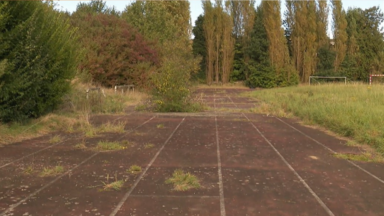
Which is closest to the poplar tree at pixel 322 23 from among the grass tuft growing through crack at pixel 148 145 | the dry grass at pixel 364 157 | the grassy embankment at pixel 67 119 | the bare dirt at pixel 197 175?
the grassy embankment at pixel 67 119

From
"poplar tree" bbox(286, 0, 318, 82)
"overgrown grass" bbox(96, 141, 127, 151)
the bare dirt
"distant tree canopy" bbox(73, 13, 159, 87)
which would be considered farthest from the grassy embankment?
"poplar tree" bbox(286, 0, 318, 82)

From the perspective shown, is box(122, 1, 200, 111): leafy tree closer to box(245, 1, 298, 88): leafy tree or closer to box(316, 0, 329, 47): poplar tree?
box(245, 1, 298, 88): leafy tree

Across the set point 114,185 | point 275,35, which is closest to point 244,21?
point 275,35

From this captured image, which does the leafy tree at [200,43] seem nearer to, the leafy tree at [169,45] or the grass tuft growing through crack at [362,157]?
the leafy tree at [169,45]

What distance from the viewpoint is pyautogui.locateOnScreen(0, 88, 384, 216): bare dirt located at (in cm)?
446

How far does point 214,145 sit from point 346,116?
4.56 m

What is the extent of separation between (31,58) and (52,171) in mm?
5221

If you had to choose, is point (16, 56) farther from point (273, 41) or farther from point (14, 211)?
point (273, 41)

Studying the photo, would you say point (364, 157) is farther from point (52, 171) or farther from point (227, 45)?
point (227, 45)

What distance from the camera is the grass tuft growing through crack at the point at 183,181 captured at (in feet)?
17.0

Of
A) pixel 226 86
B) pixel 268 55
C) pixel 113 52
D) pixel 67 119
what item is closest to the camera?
Answer: pixel 67 119

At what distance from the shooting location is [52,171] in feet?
19.5

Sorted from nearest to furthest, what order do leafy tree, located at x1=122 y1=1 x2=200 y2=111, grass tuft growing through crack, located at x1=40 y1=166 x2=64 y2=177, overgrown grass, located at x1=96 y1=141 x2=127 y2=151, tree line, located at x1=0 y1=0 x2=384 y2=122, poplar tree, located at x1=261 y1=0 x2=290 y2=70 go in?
1. grass tuft growing through crack, located at x1=40 y1=166 x2=64 y2=177
2. overgrown grass, located at x1=96 y1=141 x2=127 y2=151
3. tree line, located at x1=0 y1=0 x2=384 y2=122
4. leafy tree, located at x1=122 y1=1 x2=200 y2=111
5. poplar tree, located at x1=261 y1=0 x2=290 y2=70

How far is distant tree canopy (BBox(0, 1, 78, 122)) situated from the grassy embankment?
1.32 ft
